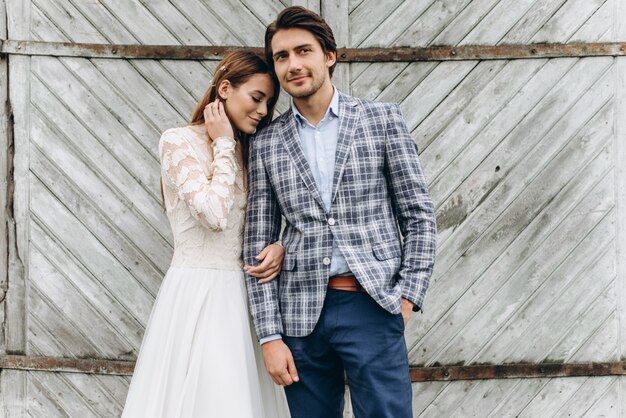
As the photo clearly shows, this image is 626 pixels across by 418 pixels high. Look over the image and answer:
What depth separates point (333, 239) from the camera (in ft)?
8.84

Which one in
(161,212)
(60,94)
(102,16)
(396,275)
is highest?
(102,16)

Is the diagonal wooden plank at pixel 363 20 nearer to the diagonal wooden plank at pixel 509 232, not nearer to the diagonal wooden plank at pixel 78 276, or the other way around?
the diagonal wooden plank at pixel 509 232

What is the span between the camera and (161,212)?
392 cm

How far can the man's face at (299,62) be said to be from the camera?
2.71 m

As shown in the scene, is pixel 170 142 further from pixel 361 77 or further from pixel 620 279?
pixel 620 279

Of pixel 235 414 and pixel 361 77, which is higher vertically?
pixel 361 77

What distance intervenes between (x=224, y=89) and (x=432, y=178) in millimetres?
1397

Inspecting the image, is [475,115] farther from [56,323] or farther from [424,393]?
[56,323]

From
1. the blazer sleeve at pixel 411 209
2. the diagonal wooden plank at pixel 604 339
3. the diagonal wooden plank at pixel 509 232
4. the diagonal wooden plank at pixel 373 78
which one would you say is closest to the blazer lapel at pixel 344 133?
the blazer sleeve at pixel 411 209

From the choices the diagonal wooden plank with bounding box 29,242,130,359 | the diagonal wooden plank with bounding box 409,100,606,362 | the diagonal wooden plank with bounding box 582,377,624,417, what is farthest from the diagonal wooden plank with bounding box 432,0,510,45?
the diagonal wooden plank with bounding box 29,242,130,359

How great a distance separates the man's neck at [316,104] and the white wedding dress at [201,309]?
29cm

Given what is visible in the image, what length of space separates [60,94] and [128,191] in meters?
0.61

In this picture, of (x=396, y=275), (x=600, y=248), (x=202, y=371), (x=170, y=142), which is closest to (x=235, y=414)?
(x=202, y=371)

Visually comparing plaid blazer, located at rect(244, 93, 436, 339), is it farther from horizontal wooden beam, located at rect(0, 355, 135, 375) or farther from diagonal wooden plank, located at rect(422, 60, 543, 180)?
horizontal wooden beam, located at rect(0, 355, 135, 375)
